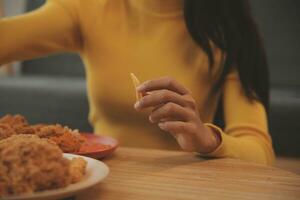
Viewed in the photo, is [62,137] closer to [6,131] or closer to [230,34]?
[6,131]

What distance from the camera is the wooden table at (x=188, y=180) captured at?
610mm

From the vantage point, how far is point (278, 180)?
69 cm

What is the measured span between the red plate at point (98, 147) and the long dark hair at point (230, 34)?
0.41 metres

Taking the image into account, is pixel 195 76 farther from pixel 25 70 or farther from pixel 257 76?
pixel 25 70

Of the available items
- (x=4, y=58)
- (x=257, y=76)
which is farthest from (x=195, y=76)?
(x=4, y=58)

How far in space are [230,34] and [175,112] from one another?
0.44 meters

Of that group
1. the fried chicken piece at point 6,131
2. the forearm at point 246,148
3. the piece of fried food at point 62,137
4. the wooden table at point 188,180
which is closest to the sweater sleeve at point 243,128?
the forearm at point 246,148

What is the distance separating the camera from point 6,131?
2.46 ft

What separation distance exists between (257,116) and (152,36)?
0.34m

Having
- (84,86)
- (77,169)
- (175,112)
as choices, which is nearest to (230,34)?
(175,112)

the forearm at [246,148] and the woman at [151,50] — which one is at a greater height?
the woman at [151,50]

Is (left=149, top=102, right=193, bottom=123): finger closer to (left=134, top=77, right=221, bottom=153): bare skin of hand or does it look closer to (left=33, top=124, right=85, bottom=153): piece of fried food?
(left=134, top=77, right=221, bottom=153): bare skin of hand

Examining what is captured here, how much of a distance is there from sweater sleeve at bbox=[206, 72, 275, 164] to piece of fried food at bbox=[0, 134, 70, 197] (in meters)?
0.41

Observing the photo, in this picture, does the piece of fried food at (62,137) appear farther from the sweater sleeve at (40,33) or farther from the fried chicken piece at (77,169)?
the sweater sleeve at (40,33)
